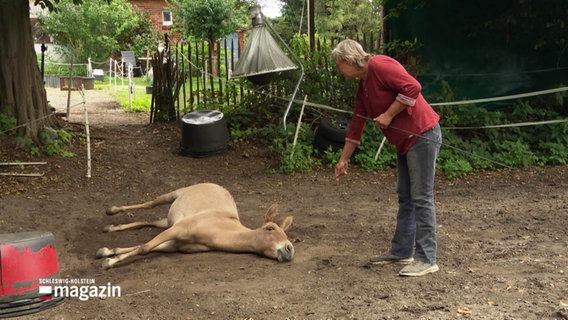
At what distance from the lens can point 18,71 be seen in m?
9.94

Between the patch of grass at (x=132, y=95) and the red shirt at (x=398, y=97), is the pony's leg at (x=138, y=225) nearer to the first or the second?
the red shirt at (x=398, y=97)

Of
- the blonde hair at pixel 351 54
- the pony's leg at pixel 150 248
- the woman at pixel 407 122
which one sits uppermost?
the blonde hair at pixel 351 54

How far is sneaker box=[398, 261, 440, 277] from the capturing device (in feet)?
16.5

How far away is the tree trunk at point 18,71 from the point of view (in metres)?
9.74

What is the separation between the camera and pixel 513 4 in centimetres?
1197

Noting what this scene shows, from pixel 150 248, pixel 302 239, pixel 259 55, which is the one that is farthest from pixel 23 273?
pixel 259 55

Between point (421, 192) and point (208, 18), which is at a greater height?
point (208, 18)

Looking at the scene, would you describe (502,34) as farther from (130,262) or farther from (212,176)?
(130,262)

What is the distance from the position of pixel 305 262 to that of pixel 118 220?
2.76m

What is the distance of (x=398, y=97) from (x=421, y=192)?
780 mm

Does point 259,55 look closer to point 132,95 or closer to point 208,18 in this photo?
point 132,95

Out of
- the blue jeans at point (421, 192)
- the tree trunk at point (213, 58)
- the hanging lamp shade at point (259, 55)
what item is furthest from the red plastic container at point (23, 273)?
the tree trunk at point (213, 58)

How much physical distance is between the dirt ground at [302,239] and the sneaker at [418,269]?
8cm

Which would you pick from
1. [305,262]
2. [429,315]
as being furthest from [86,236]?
[429,315]
